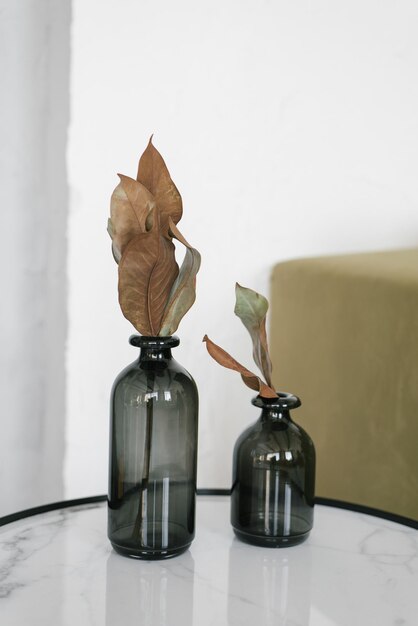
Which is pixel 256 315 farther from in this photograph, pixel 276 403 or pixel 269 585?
pixel 269 585

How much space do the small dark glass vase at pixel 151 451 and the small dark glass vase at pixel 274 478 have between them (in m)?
0.07

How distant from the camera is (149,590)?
0.79 metres

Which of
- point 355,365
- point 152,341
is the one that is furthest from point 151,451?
point 355,365

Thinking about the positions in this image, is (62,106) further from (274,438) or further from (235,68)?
(274,438)

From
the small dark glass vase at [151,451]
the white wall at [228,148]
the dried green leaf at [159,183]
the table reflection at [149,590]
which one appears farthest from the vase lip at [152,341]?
the white wall at [228,148]

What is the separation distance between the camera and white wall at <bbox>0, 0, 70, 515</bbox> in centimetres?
120

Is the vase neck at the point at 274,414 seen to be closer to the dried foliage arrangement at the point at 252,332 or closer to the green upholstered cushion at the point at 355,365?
the dried foliage arrangement at the point at 252,332

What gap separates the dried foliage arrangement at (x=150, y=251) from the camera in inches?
32.0

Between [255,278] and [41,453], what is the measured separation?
42cm

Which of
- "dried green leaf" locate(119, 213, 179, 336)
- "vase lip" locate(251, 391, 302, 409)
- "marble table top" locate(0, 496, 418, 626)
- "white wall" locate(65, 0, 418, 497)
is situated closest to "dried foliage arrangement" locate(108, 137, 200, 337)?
"dried green leaf" locate(119, 213, 179, 336)

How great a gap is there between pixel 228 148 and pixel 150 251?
529 mm

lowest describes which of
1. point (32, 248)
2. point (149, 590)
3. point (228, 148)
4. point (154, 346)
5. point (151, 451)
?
point (149, 590)

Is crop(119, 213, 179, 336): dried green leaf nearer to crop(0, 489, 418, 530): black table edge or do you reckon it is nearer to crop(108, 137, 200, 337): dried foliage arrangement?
crop(108, 137, 200, 337): dried foliage arrangement

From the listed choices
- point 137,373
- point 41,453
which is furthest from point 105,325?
point 137,373
